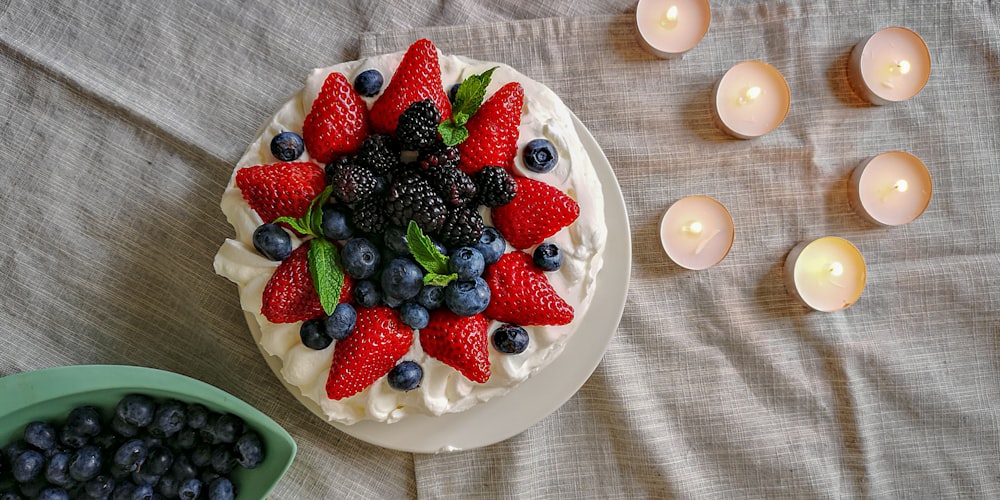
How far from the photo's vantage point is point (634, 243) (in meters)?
1.97

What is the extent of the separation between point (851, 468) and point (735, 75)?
118 centimetres

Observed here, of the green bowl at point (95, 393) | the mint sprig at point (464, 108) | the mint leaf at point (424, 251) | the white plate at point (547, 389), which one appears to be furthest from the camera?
the white plate at point (547, 389)

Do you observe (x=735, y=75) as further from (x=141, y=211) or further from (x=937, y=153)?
(x=141, y=211)

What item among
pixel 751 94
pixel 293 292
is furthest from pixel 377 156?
pixel 751 94

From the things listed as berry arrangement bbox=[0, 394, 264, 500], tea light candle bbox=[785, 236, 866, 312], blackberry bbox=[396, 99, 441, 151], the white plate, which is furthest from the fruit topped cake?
tea light candle bbox=[785, 236, 866, 312]

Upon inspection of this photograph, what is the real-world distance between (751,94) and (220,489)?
5.64ft

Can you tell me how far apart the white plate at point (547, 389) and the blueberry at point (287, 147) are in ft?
1.55

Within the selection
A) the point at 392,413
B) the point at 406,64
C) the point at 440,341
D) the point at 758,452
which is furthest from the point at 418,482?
the point at 406,64

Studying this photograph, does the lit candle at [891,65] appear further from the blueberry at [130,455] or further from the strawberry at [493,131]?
the blueberry at [130,455]

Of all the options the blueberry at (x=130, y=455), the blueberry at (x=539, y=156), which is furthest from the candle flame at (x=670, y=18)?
the blueberry at (x=130, y=455)

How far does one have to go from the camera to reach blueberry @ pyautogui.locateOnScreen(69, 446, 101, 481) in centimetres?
153

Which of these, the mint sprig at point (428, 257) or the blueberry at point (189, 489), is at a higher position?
the mint sprig at point (428, 257)

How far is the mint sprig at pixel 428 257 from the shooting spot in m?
1.30

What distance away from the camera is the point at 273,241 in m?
1.39
